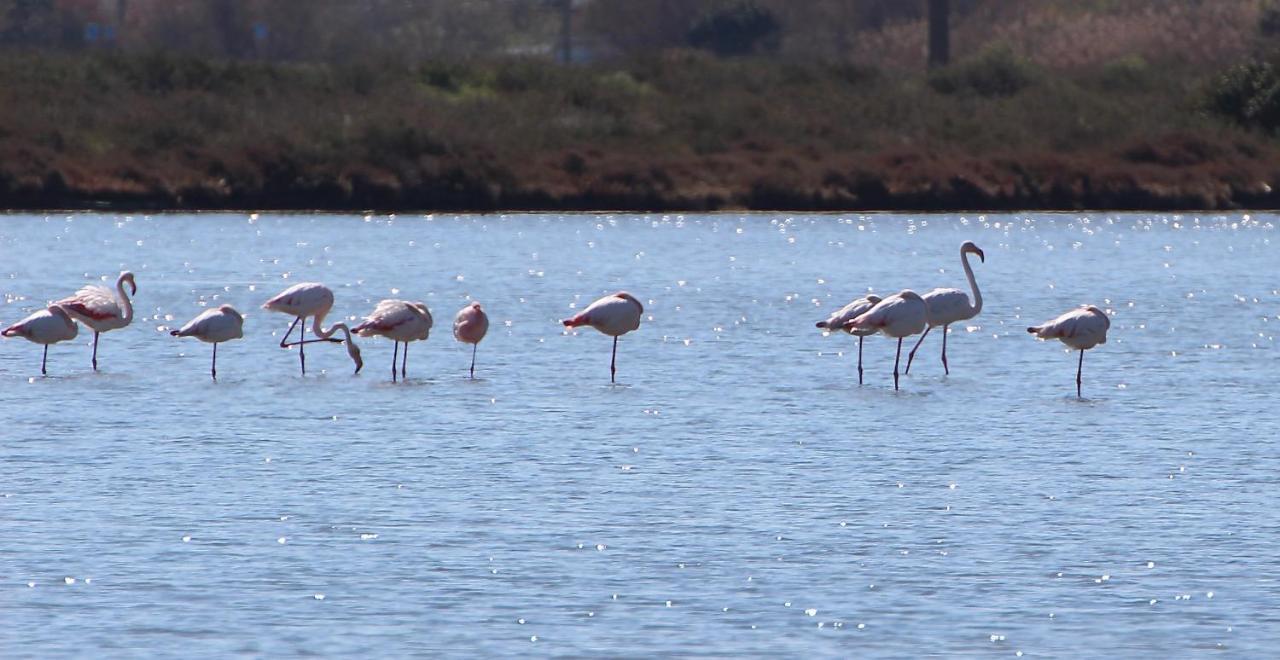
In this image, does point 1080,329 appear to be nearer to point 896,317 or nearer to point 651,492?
point 896,317

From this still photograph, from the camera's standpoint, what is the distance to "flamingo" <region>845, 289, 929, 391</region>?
21.0 metres

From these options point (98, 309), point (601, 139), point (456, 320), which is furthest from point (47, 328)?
point (601, 139)

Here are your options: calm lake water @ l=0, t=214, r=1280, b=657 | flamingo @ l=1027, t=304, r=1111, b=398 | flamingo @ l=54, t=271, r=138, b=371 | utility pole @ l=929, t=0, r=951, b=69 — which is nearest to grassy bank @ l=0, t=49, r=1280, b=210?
utility pole @ l=929, t=0, r=951, b=69

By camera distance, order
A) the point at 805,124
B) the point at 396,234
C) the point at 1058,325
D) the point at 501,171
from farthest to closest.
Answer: the point at 805,124
the point at 501,171
the point at 396,234
the point at 1058,325

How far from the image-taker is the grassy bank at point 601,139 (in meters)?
50.4

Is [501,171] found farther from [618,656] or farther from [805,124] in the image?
[618,656]

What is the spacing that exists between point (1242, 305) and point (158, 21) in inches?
2723

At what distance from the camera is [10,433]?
55.2 feet

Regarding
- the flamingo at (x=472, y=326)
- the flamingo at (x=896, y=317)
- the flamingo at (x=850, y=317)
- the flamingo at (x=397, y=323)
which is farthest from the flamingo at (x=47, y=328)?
the flamingo at (x=896, y=317)

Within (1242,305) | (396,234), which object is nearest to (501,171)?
(396,234)

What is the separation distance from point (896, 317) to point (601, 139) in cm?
3475

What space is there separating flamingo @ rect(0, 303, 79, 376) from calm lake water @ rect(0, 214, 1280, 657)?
0.39 m

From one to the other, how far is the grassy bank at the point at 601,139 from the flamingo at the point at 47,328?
28.1 meters

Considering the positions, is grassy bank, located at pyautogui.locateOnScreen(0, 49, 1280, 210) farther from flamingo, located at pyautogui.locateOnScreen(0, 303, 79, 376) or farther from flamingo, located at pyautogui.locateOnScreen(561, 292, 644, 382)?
flamingo, located at pyautogui.locateOnScreen(561, 292, 644, 382)
